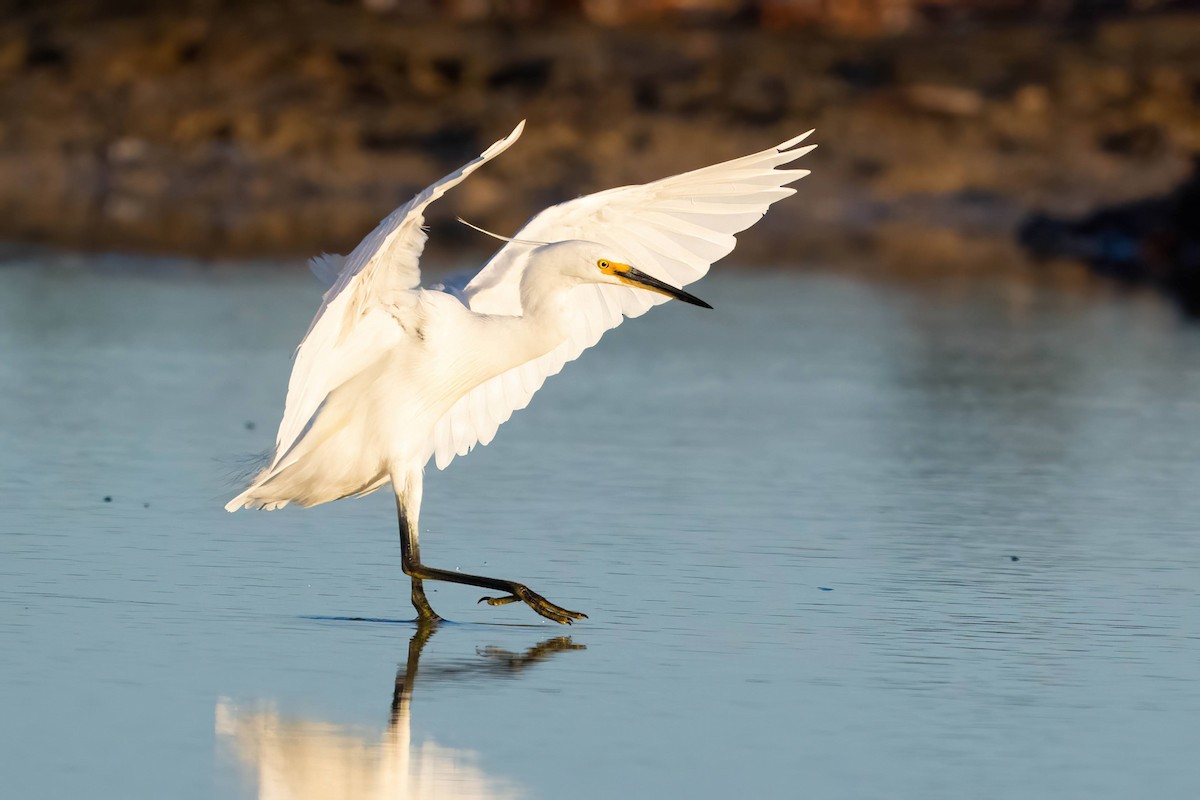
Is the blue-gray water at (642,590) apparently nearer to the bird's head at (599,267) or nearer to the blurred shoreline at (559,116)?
the bird's head at (599,267)

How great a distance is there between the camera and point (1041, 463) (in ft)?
40.7

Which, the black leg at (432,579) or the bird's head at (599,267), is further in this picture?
the bird's head at (599,267)

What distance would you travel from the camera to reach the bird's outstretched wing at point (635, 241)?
9234 millimetres

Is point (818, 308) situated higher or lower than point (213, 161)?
lower

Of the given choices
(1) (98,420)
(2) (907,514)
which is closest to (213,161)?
(1) (98,420)

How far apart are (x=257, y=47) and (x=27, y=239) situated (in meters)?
11.5

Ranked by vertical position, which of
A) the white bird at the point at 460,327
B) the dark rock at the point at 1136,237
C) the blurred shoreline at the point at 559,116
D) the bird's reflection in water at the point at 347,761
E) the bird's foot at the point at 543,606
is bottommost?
the bird's reflection in water at the point at 347,761

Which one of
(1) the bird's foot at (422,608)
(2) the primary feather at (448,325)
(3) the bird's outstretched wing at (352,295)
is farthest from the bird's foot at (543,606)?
(3) the bird's outstretched wing at (352,295)

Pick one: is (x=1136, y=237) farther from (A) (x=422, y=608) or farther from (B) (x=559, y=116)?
(A) (x=422, y=608)

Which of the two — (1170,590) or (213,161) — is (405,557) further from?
(213,161)

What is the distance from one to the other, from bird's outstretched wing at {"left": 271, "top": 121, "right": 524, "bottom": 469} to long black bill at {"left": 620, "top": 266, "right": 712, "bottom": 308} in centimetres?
77

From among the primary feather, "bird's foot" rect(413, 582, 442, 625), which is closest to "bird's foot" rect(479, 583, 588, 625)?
"bird's foot" rect(413, 582, 442, 625)

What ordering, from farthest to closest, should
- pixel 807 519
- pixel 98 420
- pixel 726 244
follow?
pixel 98 420
pixel 807 519
pixel 726 244

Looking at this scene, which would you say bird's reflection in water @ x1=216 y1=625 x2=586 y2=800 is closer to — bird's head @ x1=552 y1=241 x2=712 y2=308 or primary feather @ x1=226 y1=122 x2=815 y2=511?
primary feather @ x1=226 y1=122 x2=815 y2=511
